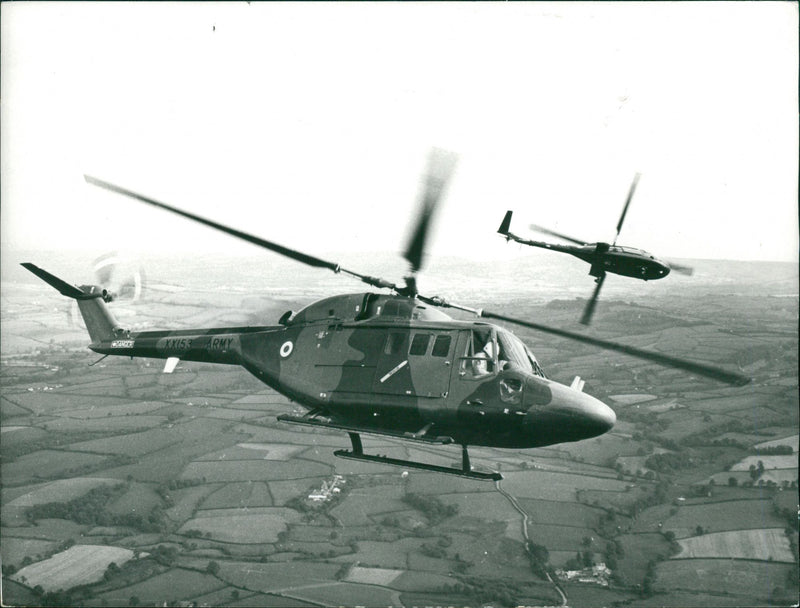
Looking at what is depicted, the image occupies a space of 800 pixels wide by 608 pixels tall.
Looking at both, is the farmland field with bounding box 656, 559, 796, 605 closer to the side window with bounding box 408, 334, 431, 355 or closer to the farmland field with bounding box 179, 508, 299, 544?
the farmland field with bounding box 179, 508, 299, 544

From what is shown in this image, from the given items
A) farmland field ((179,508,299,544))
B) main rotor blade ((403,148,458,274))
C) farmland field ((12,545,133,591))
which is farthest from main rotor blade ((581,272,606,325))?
farmland field ((12,545,133,591))

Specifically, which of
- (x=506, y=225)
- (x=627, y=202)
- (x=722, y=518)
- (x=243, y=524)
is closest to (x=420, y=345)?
(x=506, y=225)

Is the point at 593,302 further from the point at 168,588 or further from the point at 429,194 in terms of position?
the point at 168,588

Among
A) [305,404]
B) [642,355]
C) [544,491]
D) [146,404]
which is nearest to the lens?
[642,355]

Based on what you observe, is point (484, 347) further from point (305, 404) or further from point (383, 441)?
point (383, 441)

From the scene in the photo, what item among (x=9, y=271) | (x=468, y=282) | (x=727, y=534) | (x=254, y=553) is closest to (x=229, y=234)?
(x=468, y=282)

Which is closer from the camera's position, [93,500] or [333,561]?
[333,561]
